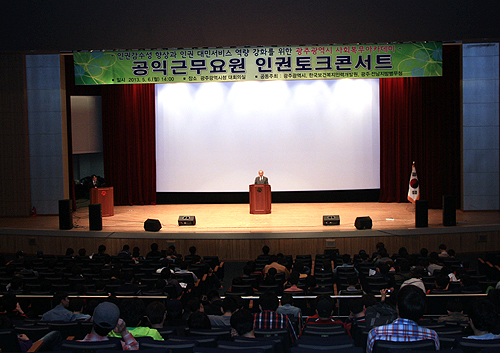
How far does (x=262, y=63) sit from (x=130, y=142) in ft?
17.2

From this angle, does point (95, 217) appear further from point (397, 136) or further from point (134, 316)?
point (397, 136)

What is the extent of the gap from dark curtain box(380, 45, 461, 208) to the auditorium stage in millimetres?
2025

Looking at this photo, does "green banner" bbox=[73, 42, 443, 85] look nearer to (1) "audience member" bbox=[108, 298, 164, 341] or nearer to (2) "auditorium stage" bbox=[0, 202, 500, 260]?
(2) "auditorium stage" bbox=[0, 202, 500, 260]

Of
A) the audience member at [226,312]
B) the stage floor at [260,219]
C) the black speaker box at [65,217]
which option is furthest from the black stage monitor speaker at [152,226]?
the audience member at [226,312]

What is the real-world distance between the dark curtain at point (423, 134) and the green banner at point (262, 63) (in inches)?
91.4

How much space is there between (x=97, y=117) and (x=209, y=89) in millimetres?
3797

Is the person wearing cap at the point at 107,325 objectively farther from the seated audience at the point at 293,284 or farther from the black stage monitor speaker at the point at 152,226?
the black stage monitor speaker at the point at 152,226

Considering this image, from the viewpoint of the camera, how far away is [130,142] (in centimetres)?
1396

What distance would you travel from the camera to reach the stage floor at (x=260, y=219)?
958 centimetres

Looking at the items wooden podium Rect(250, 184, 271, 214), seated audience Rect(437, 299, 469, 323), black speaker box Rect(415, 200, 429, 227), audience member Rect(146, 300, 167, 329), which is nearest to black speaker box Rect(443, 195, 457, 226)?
black speaker box Rect(415, 200, 429, 227)

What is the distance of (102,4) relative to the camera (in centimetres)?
613

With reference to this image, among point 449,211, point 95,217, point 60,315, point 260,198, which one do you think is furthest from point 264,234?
point 60,315

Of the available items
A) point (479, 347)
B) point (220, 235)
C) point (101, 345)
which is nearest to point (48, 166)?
point (220, 235)

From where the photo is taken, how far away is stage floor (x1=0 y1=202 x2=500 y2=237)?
31.4ft
